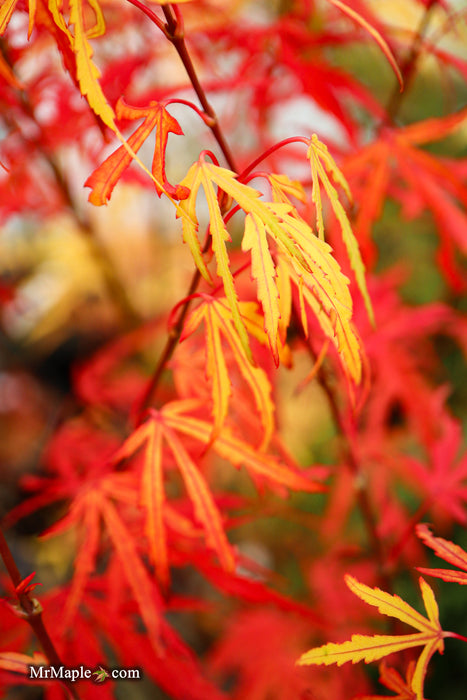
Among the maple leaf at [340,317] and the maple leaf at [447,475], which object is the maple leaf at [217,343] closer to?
the maple leaf at [340,317]

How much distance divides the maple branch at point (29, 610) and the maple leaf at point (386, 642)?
225 mm

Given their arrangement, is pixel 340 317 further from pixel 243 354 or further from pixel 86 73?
pixel 86 73

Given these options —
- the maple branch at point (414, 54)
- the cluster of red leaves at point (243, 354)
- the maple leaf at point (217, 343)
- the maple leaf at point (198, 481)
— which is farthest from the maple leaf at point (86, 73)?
the maple branch at point (414, 54)

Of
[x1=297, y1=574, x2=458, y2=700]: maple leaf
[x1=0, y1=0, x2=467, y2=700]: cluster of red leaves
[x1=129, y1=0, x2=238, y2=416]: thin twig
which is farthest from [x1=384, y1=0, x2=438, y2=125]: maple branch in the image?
[x1=297, y1=574, x2=458, y2=700]: maple leaf

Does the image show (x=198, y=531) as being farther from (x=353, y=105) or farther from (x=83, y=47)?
(x=353, y=105)

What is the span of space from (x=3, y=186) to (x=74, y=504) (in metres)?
0.62

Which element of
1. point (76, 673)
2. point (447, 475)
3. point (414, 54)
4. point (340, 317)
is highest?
point (414, 54)

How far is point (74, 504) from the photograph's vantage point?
1.92ft

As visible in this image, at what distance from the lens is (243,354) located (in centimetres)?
45

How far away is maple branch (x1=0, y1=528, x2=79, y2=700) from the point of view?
1.46ft

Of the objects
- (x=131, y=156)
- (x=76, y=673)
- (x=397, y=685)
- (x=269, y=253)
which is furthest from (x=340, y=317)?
(x=76, y=673)

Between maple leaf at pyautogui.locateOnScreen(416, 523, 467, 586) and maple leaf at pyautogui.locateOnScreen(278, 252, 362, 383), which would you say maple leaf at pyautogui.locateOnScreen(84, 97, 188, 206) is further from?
maple leaf at pyautogui.locateOnScreen(416, 523, 467, 586)

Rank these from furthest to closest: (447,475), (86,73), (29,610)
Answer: (447,475) → (29,610) → (86,73)

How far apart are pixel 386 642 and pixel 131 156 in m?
0.38
